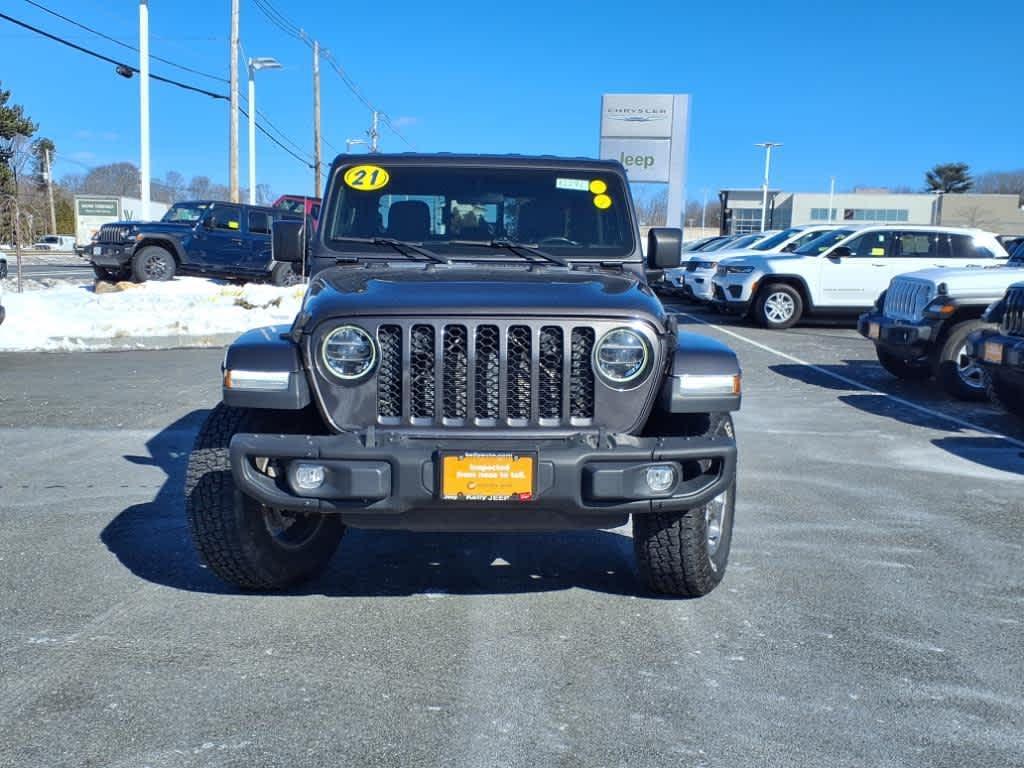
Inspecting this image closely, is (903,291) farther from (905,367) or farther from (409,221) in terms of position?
(409,221)

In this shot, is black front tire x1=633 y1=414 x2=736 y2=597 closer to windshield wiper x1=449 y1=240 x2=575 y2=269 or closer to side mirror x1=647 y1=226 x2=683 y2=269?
windshield wiper x1=449 y1=240 x2=575 y2=269

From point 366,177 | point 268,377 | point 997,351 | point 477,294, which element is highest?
point 366,177

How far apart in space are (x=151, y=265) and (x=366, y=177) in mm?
16652

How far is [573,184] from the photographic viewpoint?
516 centimetres

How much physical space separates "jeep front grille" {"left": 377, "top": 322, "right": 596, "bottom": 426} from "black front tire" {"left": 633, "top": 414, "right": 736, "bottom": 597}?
581 mm

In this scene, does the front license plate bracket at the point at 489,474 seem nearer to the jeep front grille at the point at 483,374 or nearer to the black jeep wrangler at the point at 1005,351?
the jeep front grille at the point at 483,374

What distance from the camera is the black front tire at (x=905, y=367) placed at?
1109cm

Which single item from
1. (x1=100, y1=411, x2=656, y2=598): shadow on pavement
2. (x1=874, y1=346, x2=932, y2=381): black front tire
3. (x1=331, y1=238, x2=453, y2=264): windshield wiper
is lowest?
(x1=100, y1=411, x2=656, y2=598): shadow on pavement

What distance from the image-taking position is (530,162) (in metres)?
5.19

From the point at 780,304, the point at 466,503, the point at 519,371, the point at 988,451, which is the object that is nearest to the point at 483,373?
the point at 519,371

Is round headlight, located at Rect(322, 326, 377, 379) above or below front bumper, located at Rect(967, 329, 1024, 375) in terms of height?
above

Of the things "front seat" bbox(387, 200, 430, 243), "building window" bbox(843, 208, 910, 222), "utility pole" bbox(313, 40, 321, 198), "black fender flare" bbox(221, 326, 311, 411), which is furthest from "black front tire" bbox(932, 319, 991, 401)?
"building window" bbox(843, 208, 910, 222)

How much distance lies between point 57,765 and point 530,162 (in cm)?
357

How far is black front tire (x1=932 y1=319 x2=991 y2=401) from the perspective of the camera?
990cm
